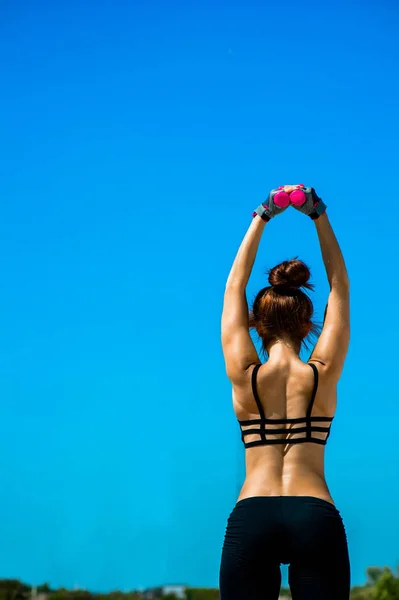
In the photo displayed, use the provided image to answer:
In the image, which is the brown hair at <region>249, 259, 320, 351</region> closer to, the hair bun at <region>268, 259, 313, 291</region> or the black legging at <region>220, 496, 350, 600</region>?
the hair bun at <region>268, 259, 313, 291</region>

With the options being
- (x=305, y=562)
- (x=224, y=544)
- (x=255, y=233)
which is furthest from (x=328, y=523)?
(x=255, y=233)

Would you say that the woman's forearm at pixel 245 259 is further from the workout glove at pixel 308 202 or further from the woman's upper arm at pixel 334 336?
the woman's upper arm at pixel 334 336

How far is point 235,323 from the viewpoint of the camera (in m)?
3.87

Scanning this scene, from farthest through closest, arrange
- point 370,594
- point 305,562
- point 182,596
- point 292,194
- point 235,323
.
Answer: point 370,594, point 182,596, point 292,194, point 235,323, point 305,562

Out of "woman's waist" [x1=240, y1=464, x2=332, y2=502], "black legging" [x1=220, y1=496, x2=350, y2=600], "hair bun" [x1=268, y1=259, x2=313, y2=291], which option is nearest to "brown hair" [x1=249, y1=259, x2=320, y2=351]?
"hair bun" [x1=268, y1=259, x2=313, y2=291]

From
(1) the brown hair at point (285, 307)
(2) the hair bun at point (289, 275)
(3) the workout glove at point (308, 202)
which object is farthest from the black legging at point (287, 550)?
(3) the workout glove at point (308, 202)

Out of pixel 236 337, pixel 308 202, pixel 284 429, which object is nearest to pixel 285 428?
pixel 284 429

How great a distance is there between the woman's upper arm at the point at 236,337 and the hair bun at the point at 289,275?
157 millimetres

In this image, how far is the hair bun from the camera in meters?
3.95

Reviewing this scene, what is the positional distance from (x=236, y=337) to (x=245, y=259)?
39cm

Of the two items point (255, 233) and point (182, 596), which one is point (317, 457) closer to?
point (255, 233)

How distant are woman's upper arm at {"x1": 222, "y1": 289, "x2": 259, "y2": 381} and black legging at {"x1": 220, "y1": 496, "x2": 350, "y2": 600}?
0.56m

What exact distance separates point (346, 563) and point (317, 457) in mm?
424

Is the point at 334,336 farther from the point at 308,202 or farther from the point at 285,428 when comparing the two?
the point at 308,202
